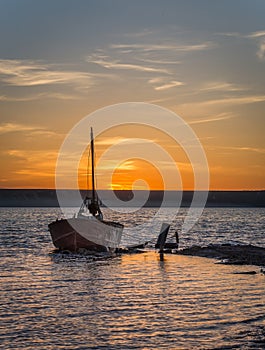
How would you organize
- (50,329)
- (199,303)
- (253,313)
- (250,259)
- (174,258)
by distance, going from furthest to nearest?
1. (174,258)
2. (250,259)
3. (199,303)
4. (253,313)
5. (50,329)

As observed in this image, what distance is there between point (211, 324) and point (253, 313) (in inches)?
102

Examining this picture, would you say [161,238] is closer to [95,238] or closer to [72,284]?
[95,238]

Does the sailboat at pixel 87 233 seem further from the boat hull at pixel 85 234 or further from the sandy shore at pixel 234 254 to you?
the sandy shore at pixel 234 254

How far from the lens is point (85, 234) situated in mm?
53375

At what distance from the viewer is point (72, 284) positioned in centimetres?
3281

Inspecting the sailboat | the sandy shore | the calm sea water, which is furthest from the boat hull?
the calm sea water

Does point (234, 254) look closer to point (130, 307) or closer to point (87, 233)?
point (87, 233)

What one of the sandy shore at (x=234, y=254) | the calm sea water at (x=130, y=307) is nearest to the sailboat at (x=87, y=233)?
the sandy shore at (x=234, y=254)

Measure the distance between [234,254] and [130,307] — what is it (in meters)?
24.8

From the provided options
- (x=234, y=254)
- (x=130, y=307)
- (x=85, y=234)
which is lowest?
(x=234, y=254)

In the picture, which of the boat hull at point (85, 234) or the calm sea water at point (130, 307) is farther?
the boat hull at point (85, 234)

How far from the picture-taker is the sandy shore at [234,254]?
1725 inches

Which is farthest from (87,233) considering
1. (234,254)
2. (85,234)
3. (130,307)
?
(130,307)

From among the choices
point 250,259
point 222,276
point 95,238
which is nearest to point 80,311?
point 222,276
